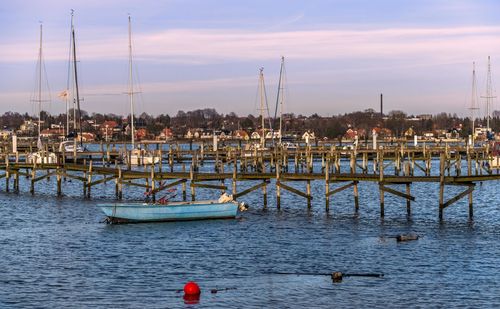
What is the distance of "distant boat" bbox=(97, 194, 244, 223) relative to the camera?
2083 inches

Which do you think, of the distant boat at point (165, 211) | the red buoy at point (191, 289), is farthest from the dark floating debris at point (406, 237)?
the red buoy at point (191, 289)

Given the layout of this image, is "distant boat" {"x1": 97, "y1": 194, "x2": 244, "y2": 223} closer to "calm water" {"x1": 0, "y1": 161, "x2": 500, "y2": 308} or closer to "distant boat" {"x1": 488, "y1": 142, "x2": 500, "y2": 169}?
"calm water" {"x1": 0, "y1": 161, "x2": 500, "y2": 308}

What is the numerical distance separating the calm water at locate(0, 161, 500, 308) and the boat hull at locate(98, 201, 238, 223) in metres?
0.67

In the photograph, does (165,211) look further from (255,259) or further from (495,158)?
(495,158)

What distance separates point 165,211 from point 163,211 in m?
0.13

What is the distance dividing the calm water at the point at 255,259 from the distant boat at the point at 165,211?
0.66 m

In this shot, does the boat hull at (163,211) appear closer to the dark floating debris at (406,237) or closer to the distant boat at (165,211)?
the distant boat at (165,211)

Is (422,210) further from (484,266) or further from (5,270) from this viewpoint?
(5,270)

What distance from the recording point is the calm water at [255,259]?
108 feet

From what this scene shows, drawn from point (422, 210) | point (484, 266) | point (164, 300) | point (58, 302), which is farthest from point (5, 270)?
point (422, 210)

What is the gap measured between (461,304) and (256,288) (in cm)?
754

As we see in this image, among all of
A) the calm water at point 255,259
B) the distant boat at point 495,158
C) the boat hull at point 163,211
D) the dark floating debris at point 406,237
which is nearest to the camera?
the calm water at point 255,259

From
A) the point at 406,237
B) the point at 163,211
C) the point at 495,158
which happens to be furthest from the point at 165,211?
the point at 495,158

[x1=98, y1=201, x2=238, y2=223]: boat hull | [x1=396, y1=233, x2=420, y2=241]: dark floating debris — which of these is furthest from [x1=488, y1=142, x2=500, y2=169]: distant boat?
[x1=396, y1=233, x2=420, y2=241]: dark floating debris
